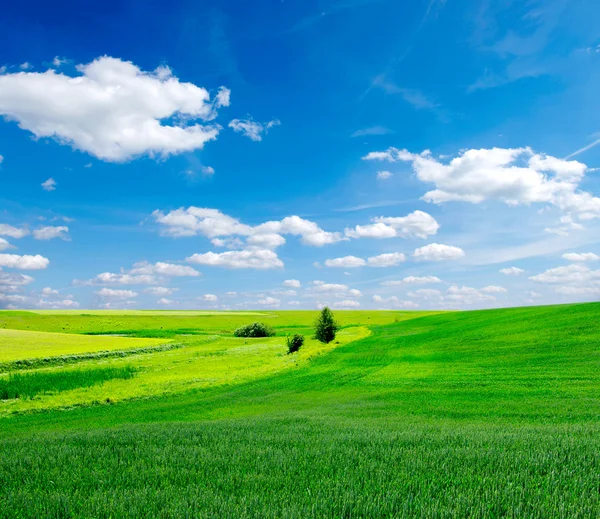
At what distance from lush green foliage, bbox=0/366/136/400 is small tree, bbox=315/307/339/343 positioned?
81.6ft

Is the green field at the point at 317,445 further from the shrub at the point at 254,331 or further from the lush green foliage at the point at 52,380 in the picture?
the shrub at the point at 254,331

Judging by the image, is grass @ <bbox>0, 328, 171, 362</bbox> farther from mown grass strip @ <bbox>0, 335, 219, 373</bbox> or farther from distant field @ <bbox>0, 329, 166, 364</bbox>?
mown grass strip @ <bbox>0, 335, 219, 373</bbox>

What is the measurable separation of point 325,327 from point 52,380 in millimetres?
32156

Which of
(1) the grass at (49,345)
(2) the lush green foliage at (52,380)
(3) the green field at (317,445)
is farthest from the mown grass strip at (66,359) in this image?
(3) the green field at (317,445)

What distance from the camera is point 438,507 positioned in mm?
4660

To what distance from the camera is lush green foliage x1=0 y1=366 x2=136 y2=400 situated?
2753cm

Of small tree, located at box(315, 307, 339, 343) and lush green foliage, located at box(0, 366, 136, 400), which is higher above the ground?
small tree, located at box(315, 307, 339, 343)

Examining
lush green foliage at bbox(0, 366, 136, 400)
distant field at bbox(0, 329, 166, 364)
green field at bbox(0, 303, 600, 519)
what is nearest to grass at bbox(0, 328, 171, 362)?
distant field at bbox(0, 329, 166, 364)

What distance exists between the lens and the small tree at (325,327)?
54434 mm

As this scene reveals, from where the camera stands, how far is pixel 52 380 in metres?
30.8

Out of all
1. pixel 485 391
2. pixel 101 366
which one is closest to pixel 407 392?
pixel 485 391

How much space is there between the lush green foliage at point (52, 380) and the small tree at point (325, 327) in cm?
2487

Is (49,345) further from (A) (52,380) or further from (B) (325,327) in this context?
(B) (325,327)

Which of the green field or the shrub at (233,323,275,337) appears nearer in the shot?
the green field
